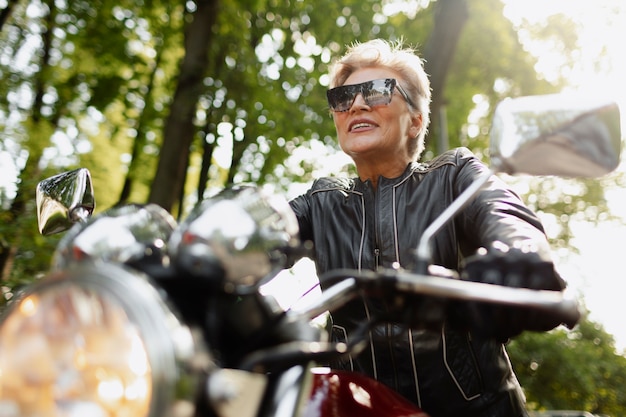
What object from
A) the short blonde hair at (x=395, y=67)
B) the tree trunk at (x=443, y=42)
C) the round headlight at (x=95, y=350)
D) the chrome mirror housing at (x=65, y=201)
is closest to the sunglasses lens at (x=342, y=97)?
the short blonde hair at (x=395, y=67)

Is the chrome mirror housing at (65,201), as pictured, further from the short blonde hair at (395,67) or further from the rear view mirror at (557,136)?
the short blonde hair at (395,67)

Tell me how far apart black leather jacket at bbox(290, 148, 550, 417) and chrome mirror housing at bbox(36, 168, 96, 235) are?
0.88 metres

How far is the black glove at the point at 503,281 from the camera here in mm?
1070

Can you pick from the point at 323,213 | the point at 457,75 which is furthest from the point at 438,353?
the point at 457,75

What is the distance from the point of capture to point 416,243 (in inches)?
80.3

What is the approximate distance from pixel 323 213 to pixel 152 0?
27.8ft

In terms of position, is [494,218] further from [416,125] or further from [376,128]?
[416,125]

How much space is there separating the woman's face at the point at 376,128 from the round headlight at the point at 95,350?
1614mm

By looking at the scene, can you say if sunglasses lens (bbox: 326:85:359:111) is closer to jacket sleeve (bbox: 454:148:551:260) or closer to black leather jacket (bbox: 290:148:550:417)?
black leather jacket (bbox: 290:148:550:417)

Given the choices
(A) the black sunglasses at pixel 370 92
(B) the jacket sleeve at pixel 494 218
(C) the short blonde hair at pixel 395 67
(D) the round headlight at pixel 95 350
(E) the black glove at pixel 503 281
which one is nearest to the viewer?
(D) the round headlight at pixel 95 350

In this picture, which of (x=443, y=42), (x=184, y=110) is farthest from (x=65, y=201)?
(x=184, y=110)

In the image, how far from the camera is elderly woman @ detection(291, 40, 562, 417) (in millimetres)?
1831

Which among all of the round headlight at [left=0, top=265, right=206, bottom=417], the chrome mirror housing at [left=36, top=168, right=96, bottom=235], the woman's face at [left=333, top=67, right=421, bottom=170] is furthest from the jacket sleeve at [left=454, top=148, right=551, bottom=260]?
the chrome mirror housing at [left=36, top=168, right=96, bottom=235]

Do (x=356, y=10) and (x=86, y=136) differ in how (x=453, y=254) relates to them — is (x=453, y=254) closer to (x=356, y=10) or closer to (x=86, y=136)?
(x=356, y=10)
